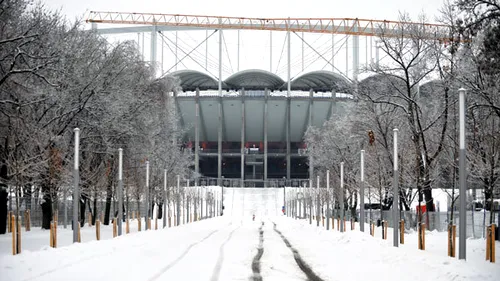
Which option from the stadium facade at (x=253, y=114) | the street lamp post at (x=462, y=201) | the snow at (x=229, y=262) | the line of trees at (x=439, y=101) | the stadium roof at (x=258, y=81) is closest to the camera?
the snow at (x=229, y=262)

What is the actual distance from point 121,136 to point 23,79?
999 centimetres

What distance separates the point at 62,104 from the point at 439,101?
76.1 ft

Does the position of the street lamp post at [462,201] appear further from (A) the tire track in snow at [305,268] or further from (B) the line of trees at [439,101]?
(A) the tire track in snow at [305,268]

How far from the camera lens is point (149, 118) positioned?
140ft

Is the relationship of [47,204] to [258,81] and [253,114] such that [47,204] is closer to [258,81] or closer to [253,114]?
[253,114]

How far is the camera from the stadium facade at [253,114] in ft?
373

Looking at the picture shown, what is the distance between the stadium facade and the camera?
11369 centimetres

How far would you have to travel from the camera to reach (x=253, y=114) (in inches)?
4665

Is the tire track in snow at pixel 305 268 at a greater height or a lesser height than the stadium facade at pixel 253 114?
lesser

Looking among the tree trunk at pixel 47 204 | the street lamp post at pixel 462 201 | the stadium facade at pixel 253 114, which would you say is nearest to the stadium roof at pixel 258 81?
the stadium facade at pixel 253 114

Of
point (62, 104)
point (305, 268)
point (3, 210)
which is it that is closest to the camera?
point (305, 268)

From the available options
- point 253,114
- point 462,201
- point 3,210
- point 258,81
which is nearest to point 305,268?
point 462,201

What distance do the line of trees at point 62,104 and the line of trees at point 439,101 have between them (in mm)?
13944

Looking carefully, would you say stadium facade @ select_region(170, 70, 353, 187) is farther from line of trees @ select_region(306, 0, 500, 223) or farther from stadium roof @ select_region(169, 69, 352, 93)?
line of trees @ select_region(306, 0, 500, 223)
